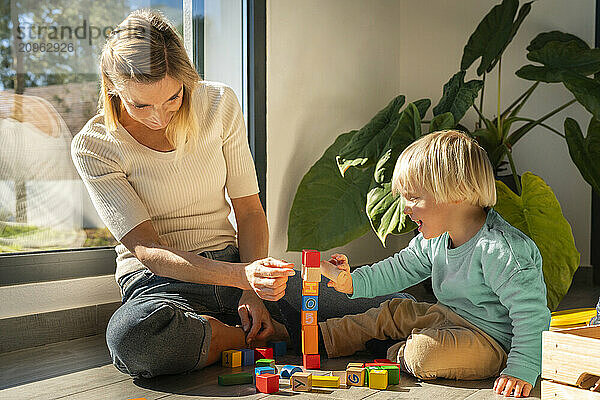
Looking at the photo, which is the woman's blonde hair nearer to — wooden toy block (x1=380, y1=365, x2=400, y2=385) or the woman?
the woman

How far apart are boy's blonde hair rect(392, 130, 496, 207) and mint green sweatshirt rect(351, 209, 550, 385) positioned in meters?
0.08

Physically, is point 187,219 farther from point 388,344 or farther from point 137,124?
point 388,344

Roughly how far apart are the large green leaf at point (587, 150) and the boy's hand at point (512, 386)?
3.65 feet

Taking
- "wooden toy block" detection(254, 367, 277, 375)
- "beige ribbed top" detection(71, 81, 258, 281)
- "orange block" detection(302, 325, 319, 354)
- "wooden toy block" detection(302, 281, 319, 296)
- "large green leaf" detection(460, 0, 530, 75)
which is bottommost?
"wooden toy block" detection(254, 367, 277, 375)

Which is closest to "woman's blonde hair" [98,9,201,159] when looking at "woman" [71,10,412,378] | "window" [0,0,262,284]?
"woman" [71,10,412,378]

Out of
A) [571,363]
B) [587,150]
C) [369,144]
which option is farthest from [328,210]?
[571,363]

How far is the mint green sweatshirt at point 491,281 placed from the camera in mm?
1458

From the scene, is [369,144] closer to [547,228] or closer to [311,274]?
[547,228]

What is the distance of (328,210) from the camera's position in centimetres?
252

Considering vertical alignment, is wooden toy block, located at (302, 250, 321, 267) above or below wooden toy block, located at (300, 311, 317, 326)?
above

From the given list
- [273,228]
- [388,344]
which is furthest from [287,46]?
[388,344]

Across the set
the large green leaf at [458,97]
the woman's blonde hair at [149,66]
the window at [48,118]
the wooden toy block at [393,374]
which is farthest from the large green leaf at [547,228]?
the window at [48,118]

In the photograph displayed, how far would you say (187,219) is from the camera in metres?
1.82

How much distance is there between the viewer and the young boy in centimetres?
148
